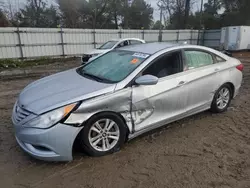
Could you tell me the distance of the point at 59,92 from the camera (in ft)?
9.53

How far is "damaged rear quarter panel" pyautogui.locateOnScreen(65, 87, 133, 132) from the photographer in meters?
2.65

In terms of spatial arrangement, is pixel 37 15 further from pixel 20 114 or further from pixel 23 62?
pixel 20 114

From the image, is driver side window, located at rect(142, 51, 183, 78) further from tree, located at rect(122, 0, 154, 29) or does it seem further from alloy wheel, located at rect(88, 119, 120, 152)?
tree, located at rect(122, 0, 154, 29)

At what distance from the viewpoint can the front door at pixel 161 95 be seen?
312 centimetres

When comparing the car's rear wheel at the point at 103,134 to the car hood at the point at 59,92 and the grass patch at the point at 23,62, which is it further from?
the grass patch at the point at 23,62

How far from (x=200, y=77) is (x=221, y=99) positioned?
976 mm

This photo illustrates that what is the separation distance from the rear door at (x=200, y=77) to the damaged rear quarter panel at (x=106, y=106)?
122cm

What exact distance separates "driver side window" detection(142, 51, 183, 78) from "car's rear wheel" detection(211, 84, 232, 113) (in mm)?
1173

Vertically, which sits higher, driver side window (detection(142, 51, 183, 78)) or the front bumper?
driver side window (detection(142, 51, 183, 78))

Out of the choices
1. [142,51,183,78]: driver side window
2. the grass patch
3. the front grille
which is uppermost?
[142,51,183,78]: driver side window

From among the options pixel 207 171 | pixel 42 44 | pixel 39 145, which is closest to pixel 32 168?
pixel 39 145

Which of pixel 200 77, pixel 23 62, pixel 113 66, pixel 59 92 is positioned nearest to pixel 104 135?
pixel 59 92

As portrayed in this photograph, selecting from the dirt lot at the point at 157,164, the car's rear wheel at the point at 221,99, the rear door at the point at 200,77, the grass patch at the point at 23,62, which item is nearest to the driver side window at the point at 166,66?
the rear door at the point at 200,77

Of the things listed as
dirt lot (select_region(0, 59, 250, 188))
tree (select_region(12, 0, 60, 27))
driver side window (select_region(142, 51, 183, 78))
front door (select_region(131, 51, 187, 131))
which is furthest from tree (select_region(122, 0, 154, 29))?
dirt lot (select_region(0, 59, 250, 188))
